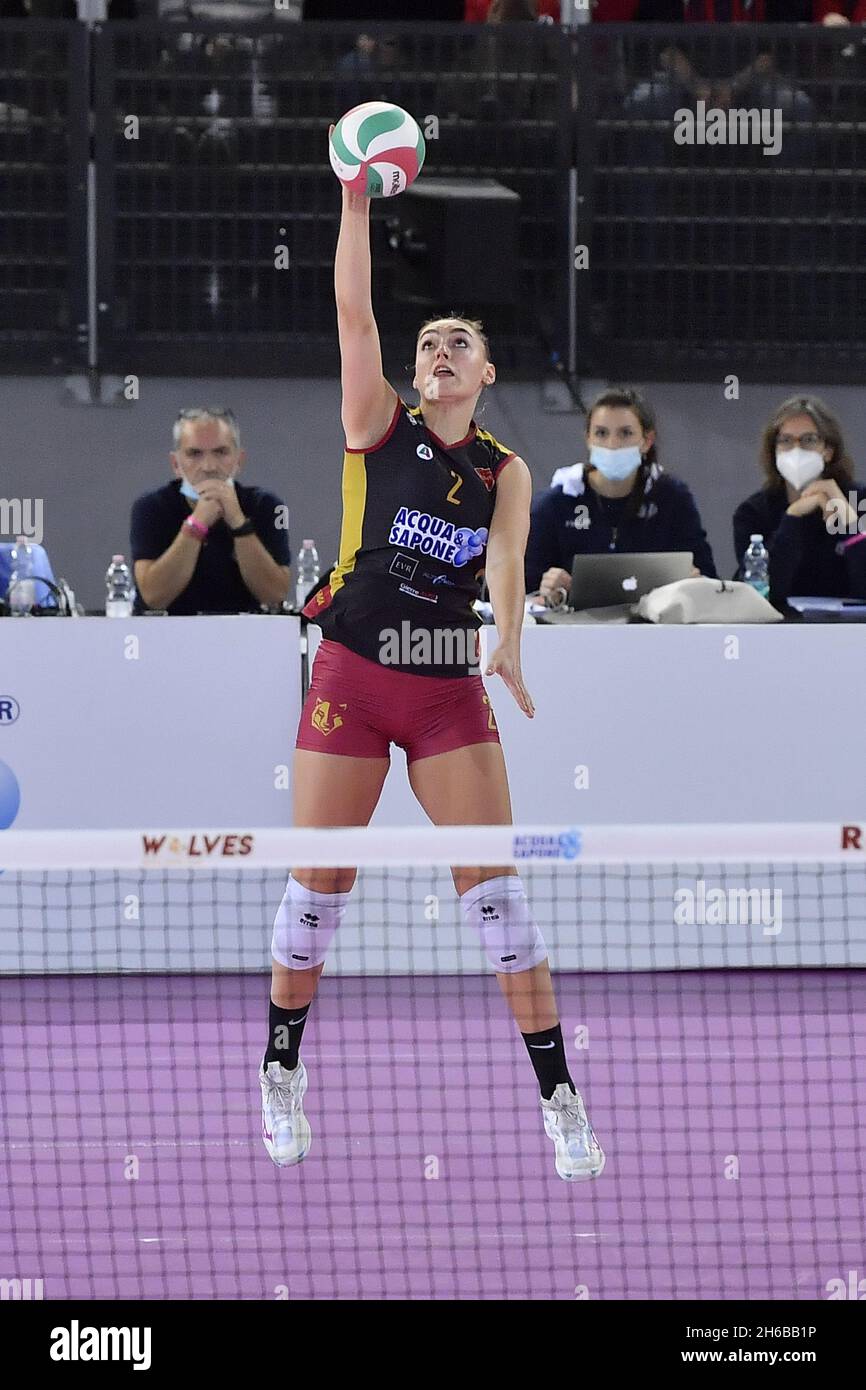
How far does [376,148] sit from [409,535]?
921mm

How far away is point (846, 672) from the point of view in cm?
674

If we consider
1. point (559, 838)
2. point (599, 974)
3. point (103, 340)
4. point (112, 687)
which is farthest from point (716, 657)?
A: point (103, 340)

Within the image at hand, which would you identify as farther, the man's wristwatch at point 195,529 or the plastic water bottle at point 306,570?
the plastic water bottle at point 306,570

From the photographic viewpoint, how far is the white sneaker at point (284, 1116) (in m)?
4.78

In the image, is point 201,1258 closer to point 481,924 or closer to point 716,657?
point 481,924

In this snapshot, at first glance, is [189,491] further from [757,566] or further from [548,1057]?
[548,1057]

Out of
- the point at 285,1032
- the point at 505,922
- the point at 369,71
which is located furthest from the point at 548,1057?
the point at 369,71

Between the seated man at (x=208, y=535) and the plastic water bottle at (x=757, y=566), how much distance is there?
71.1 inches

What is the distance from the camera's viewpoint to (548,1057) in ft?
15.5

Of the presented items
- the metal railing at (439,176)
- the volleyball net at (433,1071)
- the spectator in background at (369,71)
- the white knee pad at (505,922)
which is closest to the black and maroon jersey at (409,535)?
the white knee pad at (505,922)

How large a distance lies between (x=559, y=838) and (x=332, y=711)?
3.03 ft

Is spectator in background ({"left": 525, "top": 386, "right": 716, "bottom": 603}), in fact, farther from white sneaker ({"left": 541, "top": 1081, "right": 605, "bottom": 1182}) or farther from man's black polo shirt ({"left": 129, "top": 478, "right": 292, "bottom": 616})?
white sneaker ({"left": 541, "top": 1081, "right": 605, "bottom": 1182})

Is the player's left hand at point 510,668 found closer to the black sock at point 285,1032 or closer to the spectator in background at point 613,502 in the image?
A: the black sock at point 285,1032

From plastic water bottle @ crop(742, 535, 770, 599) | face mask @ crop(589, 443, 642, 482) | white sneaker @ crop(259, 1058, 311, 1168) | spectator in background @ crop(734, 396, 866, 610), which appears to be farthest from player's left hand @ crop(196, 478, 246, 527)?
white sneaker @ crop(259, 1058, 311, 1168)
